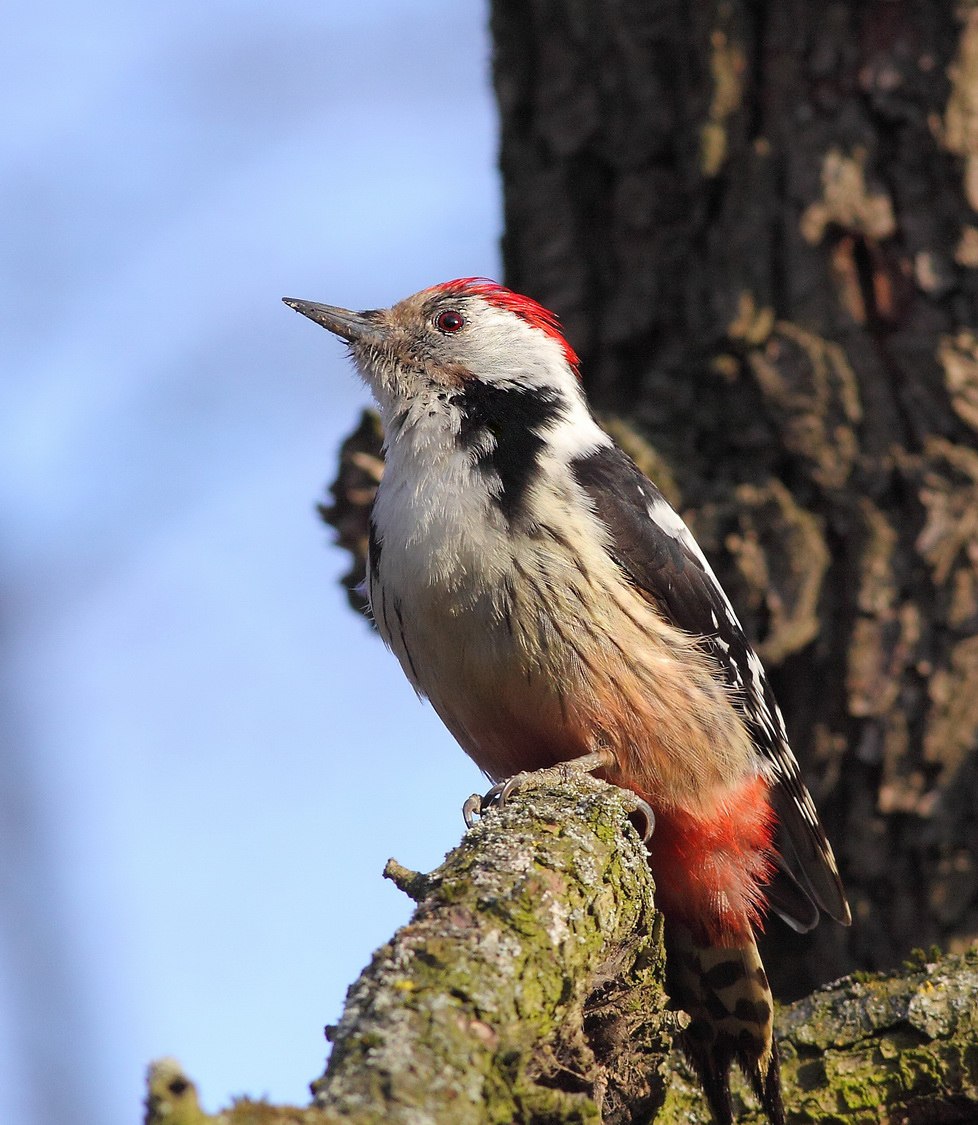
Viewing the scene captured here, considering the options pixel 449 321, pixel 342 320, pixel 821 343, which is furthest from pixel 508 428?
pixel 821 343

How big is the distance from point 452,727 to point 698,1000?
3.24 ft

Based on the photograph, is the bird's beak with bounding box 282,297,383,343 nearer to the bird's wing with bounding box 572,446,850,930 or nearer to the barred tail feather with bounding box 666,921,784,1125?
the bird's wing with bounding box 572,446,850,930

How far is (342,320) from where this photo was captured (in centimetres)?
455

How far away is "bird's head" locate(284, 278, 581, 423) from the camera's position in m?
4.14

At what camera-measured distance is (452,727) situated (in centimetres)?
371

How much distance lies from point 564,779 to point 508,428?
112 centimetres

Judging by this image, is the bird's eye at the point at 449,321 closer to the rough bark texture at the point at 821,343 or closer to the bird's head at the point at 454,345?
the bird's head at the point at 454,345

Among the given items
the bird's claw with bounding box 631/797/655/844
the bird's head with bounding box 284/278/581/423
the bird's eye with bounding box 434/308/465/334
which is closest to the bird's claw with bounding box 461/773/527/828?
the bird's claw with bounding box 631/797/655/844

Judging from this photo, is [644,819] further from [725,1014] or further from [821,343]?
[821,343]

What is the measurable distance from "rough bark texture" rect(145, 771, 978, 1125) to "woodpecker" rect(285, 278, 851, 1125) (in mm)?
234

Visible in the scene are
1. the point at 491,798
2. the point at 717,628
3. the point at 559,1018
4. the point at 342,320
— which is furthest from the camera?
the point at 342,320

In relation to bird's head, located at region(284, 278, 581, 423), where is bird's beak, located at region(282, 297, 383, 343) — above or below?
above

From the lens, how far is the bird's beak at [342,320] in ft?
14.6

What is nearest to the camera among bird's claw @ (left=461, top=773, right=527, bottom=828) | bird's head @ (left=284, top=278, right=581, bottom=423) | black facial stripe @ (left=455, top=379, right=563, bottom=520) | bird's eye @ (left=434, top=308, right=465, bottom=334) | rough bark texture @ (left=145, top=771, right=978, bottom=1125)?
rough bark texture @ (left=145, top=771, right=978, bottom=1125)
